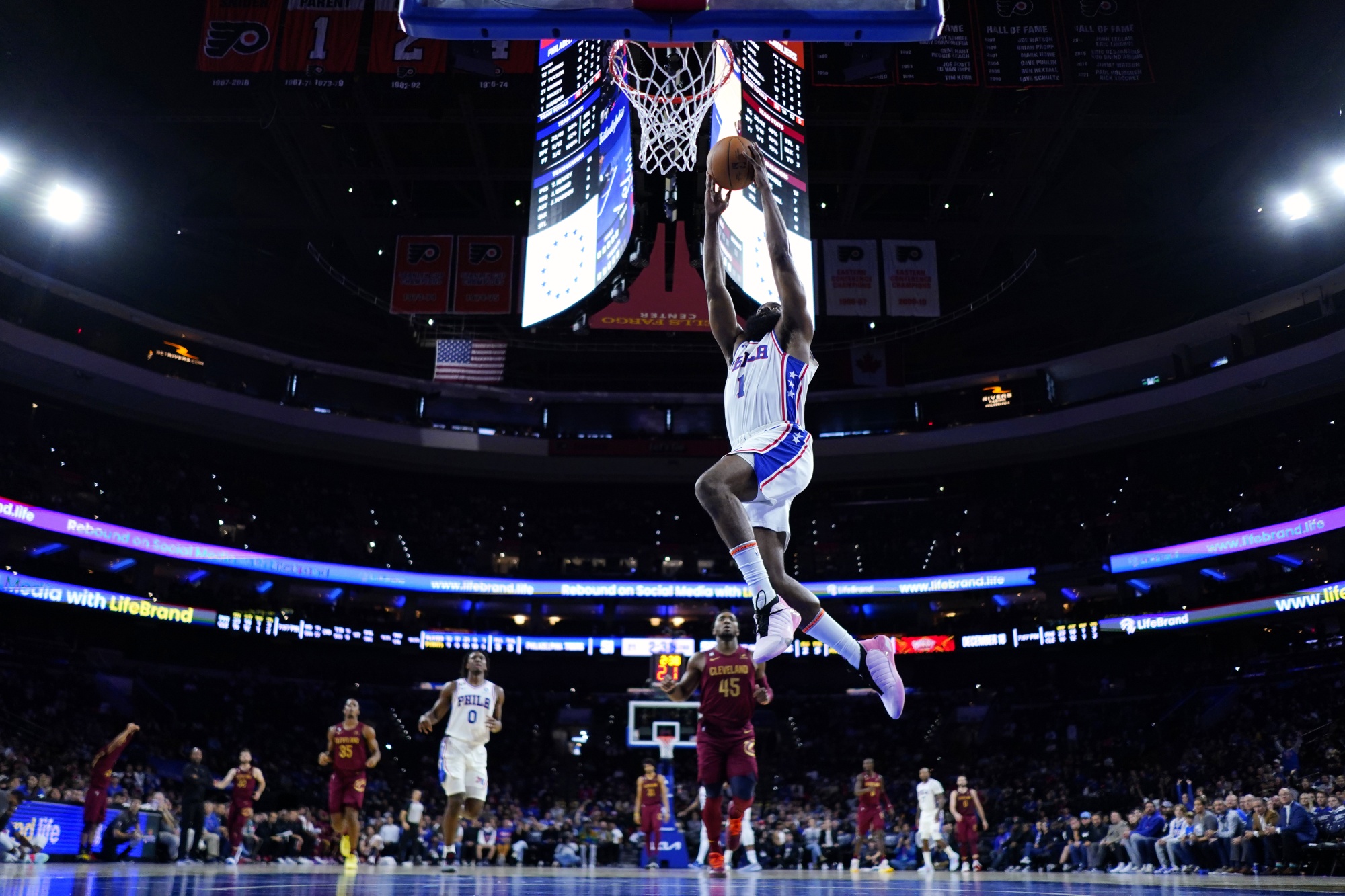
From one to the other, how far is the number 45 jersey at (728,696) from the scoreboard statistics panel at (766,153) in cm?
486

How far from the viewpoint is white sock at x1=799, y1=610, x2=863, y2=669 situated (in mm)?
5836

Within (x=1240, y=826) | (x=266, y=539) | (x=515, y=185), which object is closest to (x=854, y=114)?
(x=515, y=185)

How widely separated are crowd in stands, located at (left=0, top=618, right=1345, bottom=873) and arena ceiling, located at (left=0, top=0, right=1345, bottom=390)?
35.2 feet

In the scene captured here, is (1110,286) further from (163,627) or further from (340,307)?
(163,627)

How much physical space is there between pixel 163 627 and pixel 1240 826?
27.9 meters

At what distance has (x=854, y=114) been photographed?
20.4 metres

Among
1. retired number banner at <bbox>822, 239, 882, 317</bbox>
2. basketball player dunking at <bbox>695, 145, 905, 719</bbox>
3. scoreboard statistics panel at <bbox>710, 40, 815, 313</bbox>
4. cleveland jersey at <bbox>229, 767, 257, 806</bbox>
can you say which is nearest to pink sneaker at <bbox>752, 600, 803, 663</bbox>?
basketball player dunking at <bbox>695, 145, 905, 719</bbox>

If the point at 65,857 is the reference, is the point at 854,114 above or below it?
above

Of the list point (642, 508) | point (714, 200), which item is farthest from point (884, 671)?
point (642, 508)

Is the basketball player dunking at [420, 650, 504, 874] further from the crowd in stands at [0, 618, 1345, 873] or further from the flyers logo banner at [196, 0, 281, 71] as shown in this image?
the flyers logo banner at [196, 0, 281, 71]

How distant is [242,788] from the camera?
1437cm

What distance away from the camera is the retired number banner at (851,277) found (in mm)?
19594

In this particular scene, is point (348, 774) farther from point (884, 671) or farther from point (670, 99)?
point (670, 99)

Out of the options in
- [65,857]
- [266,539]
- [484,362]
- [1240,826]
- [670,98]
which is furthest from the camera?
[266,539]
